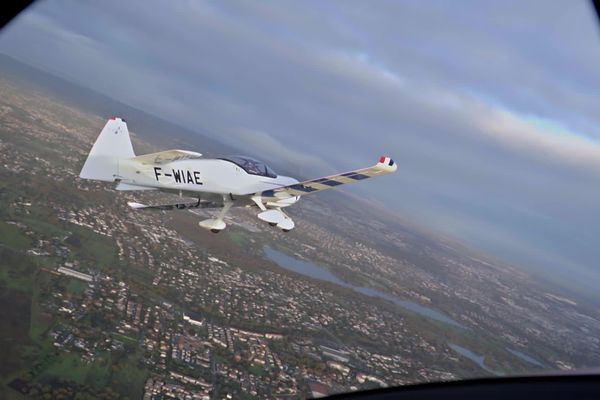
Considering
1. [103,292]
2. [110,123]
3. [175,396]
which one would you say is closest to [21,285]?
[103,292]

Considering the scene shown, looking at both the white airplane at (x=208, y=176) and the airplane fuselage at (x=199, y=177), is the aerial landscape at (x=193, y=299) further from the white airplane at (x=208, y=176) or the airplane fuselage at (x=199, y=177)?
the airplane fuselage at (x=199, y=177)

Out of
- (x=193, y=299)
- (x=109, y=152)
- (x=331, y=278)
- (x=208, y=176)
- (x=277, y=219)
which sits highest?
(x=208, y=176)

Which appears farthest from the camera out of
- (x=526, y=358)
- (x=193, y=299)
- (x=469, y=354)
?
(x=526, y=358)

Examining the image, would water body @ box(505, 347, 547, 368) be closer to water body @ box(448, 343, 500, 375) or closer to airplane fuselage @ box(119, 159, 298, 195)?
water body @ box(448, 343, 500, 375)

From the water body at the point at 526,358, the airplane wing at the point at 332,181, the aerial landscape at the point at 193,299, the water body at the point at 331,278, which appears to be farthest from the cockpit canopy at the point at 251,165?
the water body at the point at 526,358

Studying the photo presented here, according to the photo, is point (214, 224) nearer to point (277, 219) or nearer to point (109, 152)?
point (277, 219)

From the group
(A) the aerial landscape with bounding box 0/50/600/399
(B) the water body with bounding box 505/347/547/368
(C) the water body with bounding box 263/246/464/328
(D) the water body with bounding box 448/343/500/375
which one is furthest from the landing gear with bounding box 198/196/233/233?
(B) the water body with bounding box 505/347/547/368

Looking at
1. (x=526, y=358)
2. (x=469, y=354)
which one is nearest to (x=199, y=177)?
(x=469, y=354)
